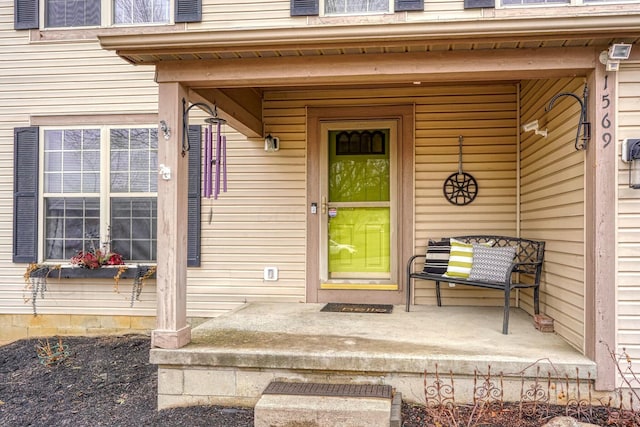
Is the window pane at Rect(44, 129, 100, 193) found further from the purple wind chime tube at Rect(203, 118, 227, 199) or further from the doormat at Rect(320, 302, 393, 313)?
the doormat at Rect(320, 302, 393, 313)

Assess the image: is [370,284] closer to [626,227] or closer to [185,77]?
[626,227]

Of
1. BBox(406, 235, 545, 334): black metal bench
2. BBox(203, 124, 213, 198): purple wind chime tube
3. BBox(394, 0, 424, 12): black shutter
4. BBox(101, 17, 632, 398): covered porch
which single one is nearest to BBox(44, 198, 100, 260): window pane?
BBox(203, 124, 213, 198): purple wind chime tube

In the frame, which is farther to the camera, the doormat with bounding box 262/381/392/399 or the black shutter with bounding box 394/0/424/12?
→ the black shutter with bounding box 394/0/424/12

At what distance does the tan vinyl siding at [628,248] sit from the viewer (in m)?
2.86

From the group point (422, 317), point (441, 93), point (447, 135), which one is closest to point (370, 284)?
point (422, 317)

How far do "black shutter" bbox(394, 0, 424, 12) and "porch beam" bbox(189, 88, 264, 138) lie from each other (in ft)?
5.17

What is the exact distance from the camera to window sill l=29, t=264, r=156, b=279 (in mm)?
4836

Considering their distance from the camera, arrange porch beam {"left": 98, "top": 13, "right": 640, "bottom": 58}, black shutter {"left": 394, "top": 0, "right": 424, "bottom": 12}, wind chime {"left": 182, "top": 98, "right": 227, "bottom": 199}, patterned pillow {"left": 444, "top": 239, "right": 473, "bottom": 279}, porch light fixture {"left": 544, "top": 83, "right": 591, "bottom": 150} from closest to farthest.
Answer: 1. porch beam {"left": 98, "top": 13, "right": 640, "bottom": 58}
2. porch light fixture {"left": 544, "top": 83, "right": 591, "bottom": 150}
3. wind chime {"left": 182, "top": 98, "right": 227, "bottom": 199}
4. black shutter {"left": 394, "top": 0, "right": 424, "bottom": 12}
5. patterned pillow {"left": 444, "top": 239, "right": 473, "bottom": 279}

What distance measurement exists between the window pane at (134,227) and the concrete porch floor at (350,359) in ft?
5.79

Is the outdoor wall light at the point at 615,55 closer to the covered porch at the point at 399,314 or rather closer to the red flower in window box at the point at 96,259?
the covered porch at the point at 399,314

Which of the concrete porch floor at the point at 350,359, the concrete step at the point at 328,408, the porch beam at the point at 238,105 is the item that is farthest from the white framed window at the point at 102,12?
the concrete step at the point at 328,408

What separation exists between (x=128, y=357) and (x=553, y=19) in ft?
14.4

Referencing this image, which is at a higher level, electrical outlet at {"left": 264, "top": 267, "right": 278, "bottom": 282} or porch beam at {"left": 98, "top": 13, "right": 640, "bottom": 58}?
porch beam at {"left": 98, "top": 13, "right": 640, "bottom": 58}

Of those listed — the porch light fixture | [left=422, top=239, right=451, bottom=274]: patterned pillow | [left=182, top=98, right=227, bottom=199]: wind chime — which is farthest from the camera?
[left=422, top=239, right=451, bottom=274]: patterned pillow
